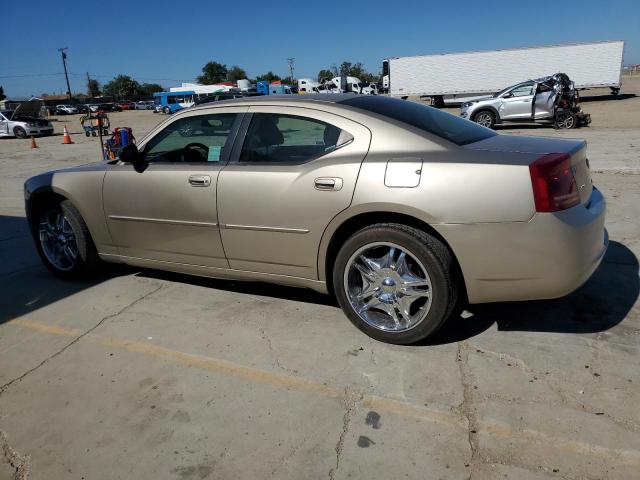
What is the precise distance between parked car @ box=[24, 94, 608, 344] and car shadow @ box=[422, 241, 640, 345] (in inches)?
17.1

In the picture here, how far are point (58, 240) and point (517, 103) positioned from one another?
52.1ft

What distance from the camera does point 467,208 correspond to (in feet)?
9.27

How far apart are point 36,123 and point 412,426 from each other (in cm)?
3024

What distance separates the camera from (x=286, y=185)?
3393 mm

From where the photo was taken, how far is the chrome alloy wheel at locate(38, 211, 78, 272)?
4707 mm

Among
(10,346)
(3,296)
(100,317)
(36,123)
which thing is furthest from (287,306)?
(36,123)

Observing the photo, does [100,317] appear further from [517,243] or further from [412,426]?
[517,243]

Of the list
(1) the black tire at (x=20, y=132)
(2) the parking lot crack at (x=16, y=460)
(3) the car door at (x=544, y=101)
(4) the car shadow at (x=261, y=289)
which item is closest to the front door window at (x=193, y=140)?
(4) the car shadow at (x=261, y=289)

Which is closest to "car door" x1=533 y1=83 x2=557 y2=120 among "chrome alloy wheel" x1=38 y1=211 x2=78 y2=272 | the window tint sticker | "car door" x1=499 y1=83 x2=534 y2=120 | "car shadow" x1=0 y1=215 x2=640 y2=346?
"car door" x1=499 y1=83 x2=534 y2=120

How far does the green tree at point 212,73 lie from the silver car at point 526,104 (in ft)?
350

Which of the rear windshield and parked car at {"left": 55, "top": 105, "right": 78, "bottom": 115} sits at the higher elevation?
parked car at {"left": 55, "top": 105, "right": 78, "bottom": 115}

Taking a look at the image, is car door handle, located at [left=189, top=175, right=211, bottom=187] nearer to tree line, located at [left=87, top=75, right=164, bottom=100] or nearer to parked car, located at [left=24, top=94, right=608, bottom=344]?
parked car, located at [left=24, top=94, right=608, bottom=344]

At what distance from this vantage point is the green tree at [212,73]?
382 ft

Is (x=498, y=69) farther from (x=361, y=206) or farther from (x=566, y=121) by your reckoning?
(x=361, y=206)
